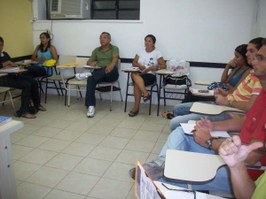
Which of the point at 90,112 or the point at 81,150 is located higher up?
the point at 90,112

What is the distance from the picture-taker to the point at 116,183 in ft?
7.77

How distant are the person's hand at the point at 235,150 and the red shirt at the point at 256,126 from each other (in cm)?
45

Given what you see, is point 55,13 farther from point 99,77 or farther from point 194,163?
point 194,163

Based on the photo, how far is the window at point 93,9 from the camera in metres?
4.90

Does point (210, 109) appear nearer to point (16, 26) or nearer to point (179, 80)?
point (179, 80)

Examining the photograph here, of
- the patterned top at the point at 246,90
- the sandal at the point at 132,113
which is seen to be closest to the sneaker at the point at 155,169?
the patterned top at the point at 246,90

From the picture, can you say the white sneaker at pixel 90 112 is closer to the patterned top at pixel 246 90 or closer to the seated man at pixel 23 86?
the seated man at pixel 23 86

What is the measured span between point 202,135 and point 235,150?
0.69m

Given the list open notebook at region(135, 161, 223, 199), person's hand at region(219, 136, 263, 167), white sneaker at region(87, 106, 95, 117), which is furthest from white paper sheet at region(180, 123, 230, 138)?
white sneaker at region(87, 106, 95, 117)

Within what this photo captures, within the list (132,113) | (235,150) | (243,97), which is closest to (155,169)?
(235,150)

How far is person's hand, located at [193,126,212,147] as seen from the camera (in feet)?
5.54

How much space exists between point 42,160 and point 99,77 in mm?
1851

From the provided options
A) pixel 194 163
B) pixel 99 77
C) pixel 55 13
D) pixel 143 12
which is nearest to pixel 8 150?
pixel 194 163

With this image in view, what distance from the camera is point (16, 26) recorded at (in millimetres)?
4859
